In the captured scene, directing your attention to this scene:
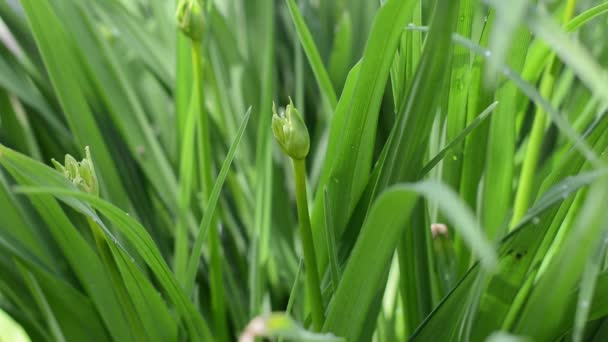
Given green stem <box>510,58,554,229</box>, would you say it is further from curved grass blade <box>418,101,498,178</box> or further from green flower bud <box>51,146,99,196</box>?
green flower bud <box>51,146,99,196</box>

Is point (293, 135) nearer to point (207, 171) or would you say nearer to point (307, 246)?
point (307, 246)

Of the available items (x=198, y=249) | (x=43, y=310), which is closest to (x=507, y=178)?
(x=198, y=249)

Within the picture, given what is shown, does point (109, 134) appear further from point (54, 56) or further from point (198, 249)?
point (198, 249)

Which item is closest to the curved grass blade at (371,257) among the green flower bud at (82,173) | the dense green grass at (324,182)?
the dense green grass at (324,182)

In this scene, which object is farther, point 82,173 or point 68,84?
point 68,84

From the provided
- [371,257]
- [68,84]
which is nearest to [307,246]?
[371,257]

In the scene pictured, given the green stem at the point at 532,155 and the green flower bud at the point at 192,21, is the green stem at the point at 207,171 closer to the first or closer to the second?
the green flower bud at the point at 192,21

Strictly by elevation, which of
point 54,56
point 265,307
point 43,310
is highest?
point 54,56
